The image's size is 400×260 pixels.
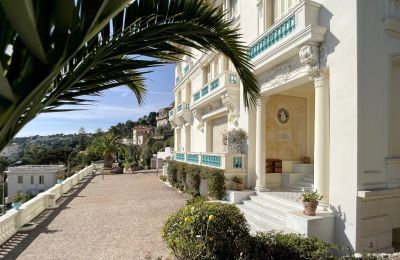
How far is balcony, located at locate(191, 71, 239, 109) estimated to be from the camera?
475 inches

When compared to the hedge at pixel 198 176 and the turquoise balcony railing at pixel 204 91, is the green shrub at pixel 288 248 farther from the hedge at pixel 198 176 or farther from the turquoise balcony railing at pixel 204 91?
the turquoise balcony railing at pixel 204 91

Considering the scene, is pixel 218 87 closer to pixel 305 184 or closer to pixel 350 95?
pixel 305 184

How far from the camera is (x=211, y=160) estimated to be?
12516 millimetres

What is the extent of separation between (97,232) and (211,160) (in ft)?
18.7

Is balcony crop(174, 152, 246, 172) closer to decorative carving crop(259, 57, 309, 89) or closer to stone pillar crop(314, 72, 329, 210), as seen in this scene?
decorative carving crop(259, 57, 309, 89)

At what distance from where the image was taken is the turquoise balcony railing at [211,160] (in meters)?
11.7

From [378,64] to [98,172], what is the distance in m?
29.5

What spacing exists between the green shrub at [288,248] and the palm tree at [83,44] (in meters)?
3.68

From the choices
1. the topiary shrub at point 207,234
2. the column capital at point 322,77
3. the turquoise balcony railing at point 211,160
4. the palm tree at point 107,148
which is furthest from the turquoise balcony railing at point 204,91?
the palm tree at point 107,148

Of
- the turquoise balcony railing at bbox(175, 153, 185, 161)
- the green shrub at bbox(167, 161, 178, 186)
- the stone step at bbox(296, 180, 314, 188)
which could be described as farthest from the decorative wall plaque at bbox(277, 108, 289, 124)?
the green shrub at bbox(167, 161, 178, 186)

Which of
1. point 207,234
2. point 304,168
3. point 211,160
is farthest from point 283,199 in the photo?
point 211,160

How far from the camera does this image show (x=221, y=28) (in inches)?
102

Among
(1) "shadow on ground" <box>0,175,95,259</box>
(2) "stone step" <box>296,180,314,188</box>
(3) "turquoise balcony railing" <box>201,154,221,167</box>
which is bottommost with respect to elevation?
(1) "shadow on ground" <box>0,175,95,259</box>

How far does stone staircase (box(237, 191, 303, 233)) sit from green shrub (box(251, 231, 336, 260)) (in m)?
1.62
